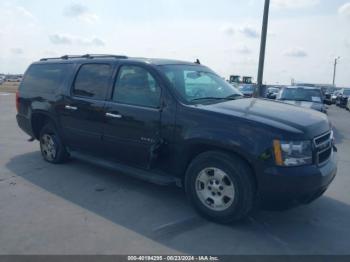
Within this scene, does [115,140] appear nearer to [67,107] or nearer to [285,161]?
[67,107]

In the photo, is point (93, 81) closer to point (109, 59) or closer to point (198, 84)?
point (109, 59)

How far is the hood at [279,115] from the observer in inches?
152

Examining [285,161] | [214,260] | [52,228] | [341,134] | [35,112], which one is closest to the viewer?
[214,260]

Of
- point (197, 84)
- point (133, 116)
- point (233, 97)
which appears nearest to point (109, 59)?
point (133, 116)

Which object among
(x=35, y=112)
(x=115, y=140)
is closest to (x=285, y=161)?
(x=115, y=140)

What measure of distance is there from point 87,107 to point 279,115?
2.94 meters

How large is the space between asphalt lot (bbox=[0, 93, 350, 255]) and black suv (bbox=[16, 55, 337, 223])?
0.35m

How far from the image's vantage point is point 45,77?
6.55 m

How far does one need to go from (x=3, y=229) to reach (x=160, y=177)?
1.93 m

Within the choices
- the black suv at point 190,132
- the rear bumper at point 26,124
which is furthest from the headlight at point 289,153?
the rear bumper at point 26,124

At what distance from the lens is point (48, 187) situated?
17.6 ft

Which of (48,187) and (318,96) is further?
(318,96)

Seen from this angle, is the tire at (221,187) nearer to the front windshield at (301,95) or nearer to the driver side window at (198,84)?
the driver side window at (198,84)

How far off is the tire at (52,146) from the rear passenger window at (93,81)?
3.42 feet
